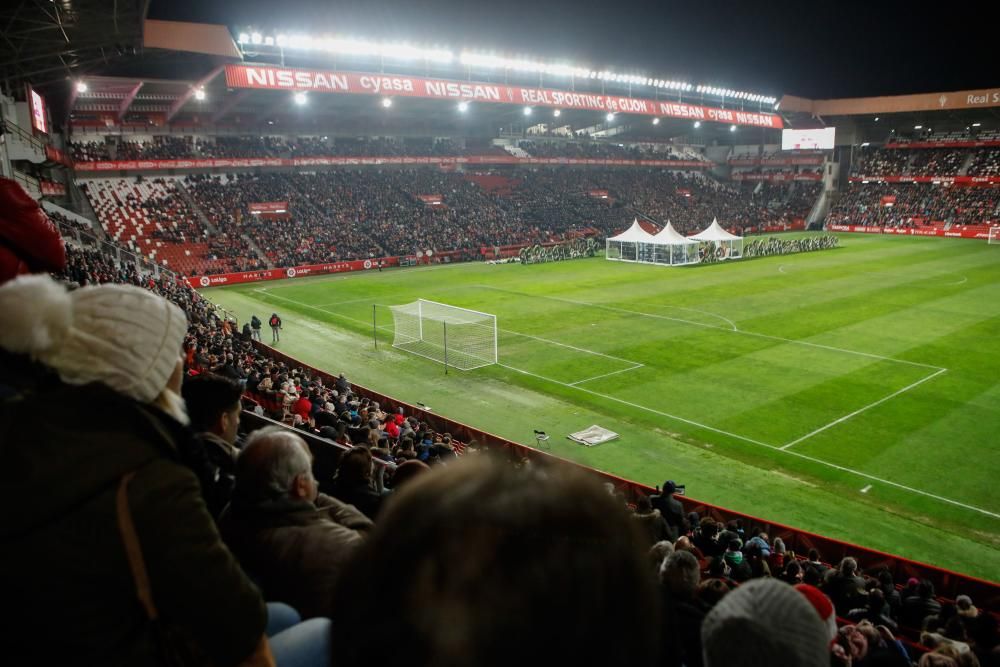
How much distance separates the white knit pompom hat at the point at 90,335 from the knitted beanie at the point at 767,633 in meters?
1.80

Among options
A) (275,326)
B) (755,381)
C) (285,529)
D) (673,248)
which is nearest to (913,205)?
(673,248)

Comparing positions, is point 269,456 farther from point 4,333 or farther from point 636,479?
point 636,479

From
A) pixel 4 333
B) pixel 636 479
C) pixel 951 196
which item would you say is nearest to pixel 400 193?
pixel 636 479

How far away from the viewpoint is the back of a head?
0.97 meters

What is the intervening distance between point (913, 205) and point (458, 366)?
217 feet

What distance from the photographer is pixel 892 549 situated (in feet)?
35.1

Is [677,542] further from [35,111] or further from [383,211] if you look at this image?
[383,211]

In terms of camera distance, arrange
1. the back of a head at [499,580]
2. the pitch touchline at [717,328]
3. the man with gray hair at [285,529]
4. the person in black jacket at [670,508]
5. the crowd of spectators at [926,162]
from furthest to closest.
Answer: the crowd of spectators at [926,162], the pitch touchline at [717,328], the person in black jacket at [670,508], the man with gray hair at [285,529], the back of a head at [499,580]

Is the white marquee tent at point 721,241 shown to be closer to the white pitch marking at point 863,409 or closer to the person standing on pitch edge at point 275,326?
the white pitch marking at point 863,409

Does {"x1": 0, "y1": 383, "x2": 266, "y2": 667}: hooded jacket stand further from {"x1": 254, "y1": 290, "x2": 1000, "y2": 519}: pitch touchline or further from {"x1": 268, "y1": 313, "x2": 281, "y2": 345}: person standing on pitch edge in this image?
{"x1": 268, "y1": 313, "x2": 281, "y2": 345}: person standing on pitch edge

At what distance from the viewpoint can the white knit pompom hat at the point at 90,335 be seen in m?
2.07

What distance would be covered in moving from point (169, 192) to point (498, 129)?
35417 mm

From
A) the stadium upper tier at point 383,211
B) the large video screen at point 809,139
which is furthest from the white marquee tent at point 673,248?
the large video screen at point 809,139

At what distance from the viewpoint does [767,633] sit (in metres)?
1.45
